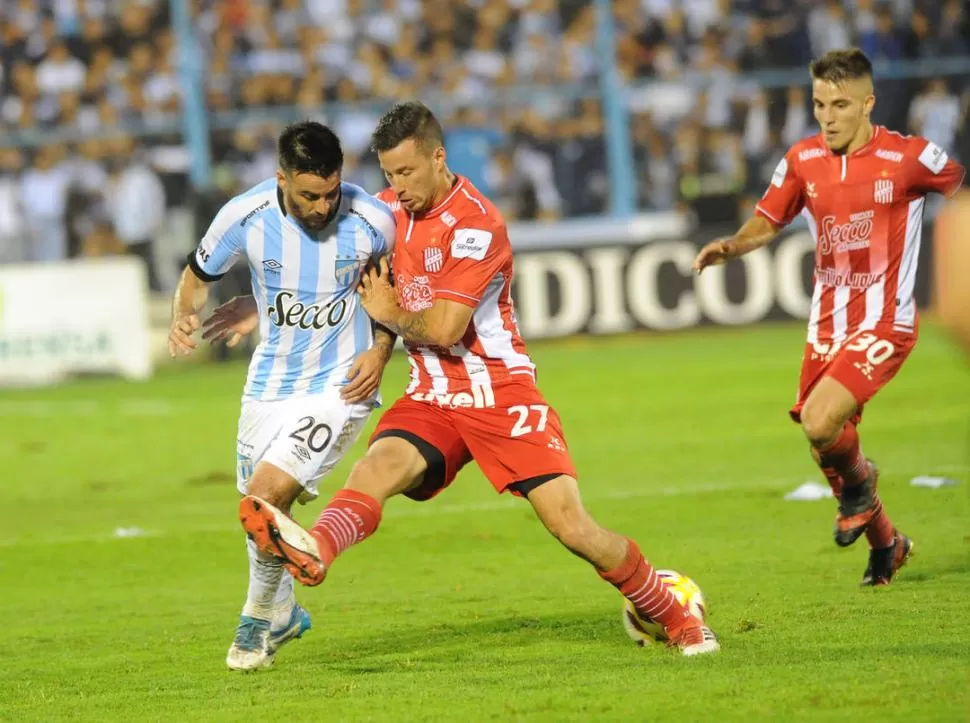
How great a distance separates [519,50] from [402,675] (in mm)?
16848

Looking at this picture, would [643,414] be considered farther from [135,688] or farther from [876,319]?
[135,688]

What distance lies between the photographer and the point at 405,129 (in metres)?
6.18

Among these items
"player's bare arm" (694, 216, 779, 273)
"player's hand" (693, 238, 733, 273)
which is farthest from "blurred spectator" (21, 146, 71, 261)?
"player's hand" (693, 238, 733, 273)

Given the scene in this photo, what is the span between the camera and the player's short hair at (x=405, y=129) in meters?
6.18

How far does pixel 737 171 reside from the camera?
20.7 metres

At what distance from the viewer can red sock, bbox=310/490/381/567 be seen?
5.89 meters

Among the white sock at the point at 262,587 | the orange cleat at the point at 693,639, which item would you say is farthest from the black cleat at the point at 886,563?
the white sock at the point at 262,587

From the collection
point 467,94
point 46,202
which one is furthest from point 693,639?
point 46,202

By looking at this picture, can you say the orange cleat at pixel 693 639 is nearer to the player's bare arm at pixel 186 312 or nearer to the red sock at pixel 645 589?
the red sock at pixel 645 589

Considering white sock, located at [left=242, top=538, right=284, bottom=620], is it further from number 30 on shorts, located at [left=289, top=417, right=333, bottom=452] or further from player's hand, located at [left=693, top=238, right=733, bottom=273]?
player's hand, located at [left=693, top=238, right=733, bottom=273]

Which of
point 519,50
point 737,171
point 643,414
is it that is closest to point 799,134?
point 737,171

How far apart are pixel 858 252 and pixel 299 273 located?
2792mm

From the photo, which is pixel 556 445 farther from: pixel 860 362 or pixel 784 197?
pixel 784 197

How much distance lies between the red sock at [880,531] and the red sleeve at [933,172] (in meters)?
1.53
